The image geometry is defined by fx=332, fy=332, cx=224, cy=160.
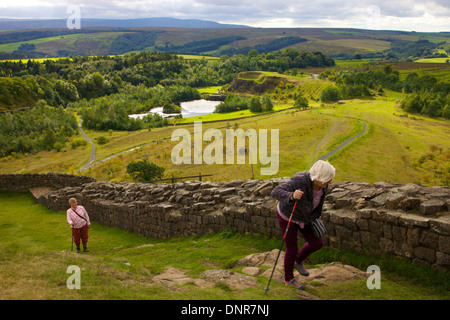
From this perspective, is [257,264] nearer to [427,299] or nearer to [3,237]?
[427,299]

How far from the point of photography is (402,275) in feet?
27.5

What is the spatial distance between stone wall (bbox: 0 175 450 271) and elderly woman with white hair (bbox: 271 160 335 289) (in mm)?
2848

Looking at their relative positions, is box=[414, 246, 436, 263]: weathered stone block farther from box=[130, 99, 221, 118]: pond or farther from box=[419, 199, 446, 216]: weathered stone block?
box=[130, 99, 221, 118]: pond

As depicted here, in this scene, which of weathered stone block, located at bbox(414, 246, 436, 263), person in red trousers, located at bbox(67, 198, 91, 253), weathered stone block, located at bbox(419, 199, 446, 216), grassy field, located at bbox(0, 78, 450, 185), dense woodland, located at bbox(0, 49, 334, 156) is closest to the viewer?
weathered stone block, located at bbox(414, 246, 436, 263)

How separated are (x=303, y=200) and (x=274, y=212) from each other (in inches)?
190

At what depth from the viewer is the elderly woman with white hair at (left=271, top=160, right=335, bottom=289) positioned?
675 centimetres

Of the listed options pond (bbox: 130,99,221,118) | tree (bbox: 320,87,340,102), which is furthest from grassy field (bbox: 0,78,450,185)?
pond (bbox: 130,99,221,118)

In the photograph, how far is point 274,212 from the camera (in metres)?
11.7

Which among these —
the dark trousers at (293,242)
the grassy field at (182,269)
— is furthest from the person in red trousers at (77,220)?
the dark trousers at (293,242)

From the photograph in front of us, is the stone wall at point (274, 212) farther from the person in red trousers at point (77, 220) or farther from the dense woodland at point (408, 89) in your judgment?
the dense woodland at point (408, 89)

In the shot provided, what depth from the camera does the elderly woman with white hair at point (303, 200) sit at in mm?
6746

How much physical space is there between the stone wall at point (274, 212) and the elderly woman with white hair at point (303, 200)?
2.85m
